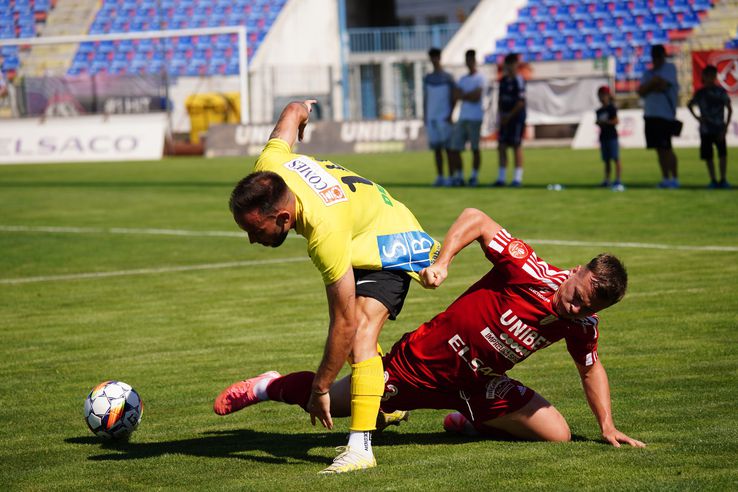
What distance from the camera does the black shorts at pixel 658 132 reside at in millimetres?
18953

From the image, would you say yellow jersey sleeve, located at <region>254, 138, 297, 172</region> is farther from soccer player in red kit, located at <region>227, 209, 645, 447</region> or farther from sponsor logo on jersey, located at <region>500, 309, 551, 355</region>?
sponsor logo on jersey, located at <region>500, 309, 551, 355</region>

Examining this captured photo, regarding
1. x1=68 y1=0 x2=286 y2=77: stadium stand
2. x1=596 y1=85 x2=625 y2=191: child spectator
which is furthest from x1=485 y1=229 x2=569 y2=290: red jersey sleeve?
x1=68 y1=0 x2=286 y2=77: stadium stand

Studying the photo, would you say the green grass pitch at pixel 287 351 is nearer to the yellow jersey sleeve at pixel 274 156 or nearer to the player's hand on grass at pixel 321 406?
the player's hand on grass at pixel 321 406

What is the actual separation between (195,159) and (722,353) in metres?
28.1

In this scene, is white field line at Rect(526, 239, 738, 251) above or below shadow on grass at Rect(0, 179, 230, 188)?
above

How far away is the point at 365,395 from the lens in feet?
17.9

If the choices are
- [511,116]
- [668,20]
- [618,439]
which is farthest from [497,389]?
[668,20]

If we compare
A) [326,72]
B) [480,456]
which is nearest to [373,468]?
[480,456]

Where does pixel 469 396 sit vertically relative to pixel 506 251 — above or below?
below

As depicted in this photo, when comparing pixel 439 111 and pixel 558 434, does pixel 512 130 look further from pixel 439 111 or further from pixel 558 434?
pixel 558 434

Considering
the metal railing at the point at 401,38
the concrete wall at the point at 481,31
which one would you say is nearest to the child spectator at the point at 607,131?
the concrete wall at the point at 481,31

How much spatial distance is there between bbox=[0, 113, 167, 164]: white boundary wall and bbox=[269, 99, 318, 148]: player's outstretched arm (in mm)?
29692

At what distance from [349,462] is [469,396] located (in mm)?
898

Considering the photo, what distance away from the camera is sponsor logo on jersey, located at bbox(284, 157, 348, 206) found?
5.31m
